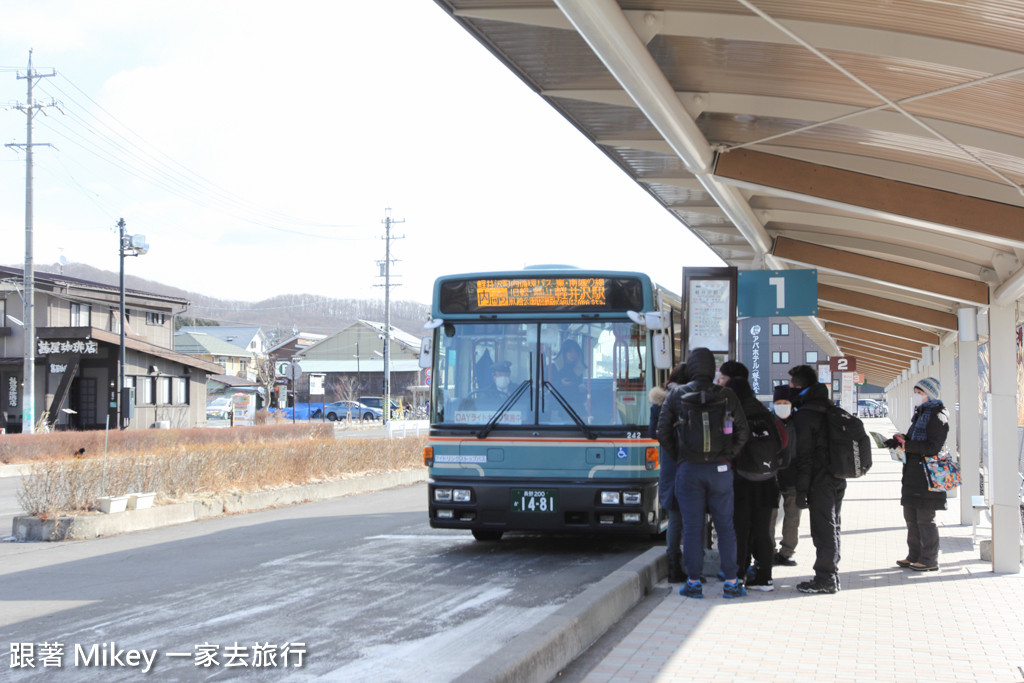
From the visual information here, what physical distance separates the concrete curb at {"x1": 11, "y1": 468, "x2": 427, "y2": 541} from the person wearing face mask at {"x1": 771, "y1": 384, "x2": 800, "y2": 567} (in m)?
8.89

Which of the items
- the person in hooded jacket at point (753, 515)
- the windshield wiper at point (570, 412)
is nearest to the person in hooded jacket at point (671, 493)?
the person in hooded jacket at point (753, 515)

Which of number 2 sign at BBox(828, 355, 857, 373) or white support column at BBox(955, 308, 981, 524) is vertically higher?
number 2 sign at BBox(828, 355, 857, 373)

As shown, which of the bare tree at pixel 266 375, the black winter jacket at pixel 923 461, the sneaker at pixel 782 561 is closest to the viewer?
the black winter jacket at pixel 923 461

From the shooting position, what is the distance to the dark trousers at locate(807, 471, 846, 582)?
8.41 m

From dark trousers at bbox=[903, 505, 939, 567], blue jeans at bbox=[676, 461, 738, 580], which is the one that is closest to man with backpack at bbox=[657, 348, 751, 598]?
blue jeans at bbox=[676, 461, 738, 580]

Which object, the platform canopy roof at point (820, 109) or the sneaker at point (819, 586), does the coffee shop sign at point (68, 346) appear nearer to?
the platform canopy roof at point (820, 109)

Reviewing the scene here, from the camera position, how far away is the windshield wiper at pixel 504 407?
34.4ft

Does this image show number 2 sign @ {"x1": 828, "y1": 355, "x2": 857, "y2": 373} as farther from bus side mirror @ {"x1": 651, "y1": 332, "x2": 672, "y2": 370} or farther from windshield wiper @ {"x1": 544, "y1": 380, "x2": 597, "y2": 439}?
windshield wiper @ {"x1": 544, "y1": 380, "x2": 597, "y2": 439}

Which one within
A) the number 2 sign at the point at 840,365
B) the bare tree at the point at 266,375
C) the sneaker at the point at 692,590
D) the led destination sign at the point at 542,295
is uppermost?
the bare tree at the point at 266,375

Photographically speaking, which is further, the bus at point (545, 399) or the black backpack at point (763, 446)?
the bus at point (545, 399)

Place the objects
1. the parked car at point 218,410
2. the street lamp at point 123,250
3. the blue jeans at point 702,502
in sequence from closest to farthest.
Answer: the blue jeans at point 702,502 → the street lamp at point 123,250 → the parked car at point 218,410

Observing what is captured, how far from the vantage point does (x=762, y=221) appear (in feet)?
39.2

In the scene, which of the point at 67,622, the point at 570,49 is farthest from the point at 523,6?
the point at 67,622

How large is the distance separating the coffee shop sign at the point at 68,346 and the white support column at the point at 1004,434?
43.2m
